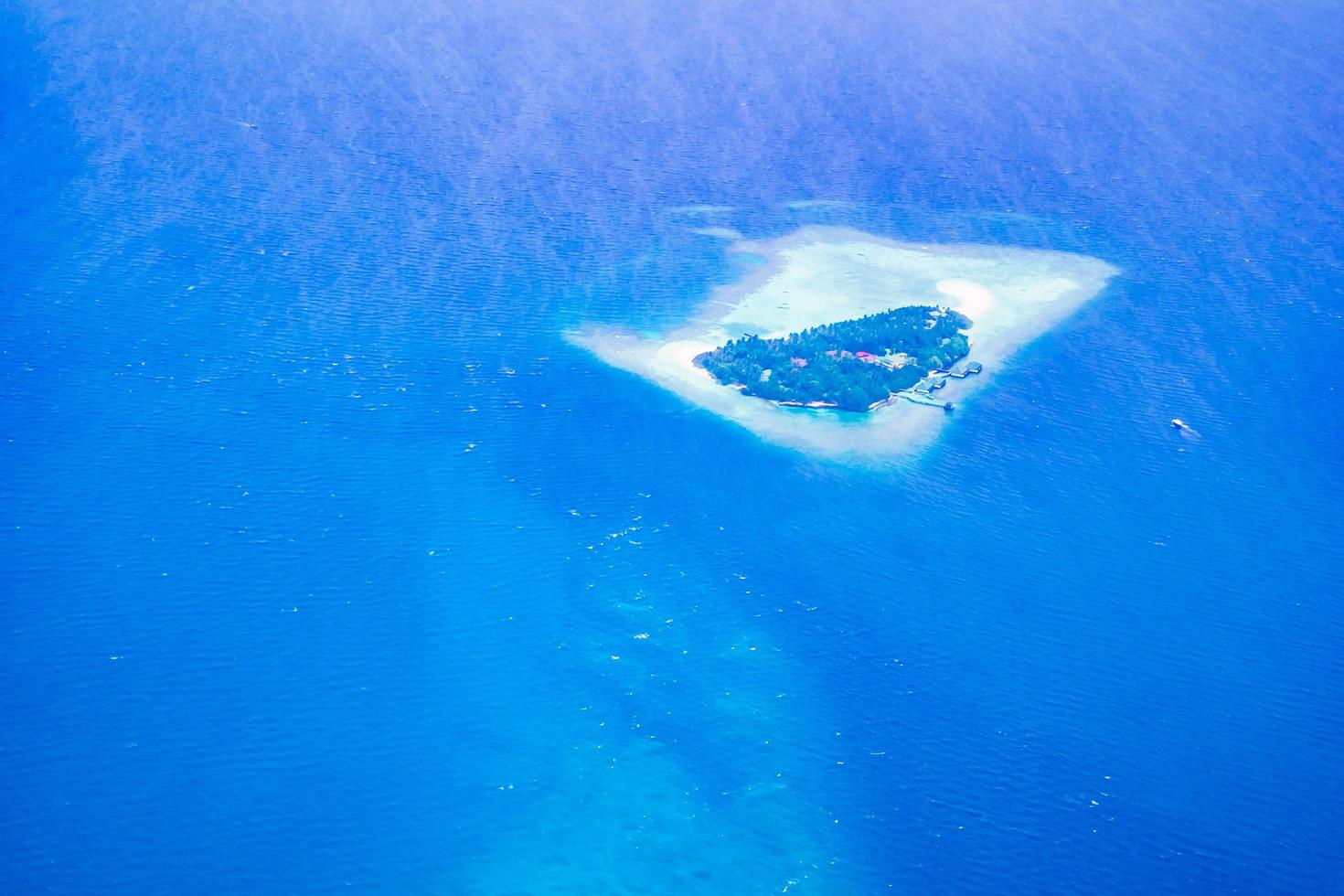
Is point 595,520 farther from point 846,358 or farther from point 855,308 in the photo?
point 855,308

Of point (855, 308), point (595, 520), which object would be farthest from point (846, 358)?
point (595, 520)

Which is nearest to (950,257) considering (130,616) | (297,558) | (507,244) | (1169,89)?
(507,244)

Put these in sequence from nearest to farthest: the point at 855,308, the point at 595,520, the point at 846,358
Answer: the point at 595,520
the point at 846,358
the point at 855,308

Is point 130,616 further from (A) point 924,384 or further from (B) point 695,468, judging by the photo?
(A) point 924,384

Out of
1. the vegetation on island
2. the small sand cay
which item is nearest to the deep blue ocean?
the small sand cay

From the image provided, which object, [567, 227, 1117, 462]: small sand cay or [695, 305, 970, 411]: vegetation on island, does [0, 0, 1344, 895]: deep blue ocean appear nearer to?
[567, 227, 1117, 462]: small sand cay

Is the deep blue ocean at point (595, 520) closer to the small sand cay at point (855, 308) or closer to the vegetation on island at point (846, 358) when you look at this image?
the small sand cay at point (855, 308)

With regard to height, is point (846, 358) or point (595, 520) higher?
point (846, 358)
